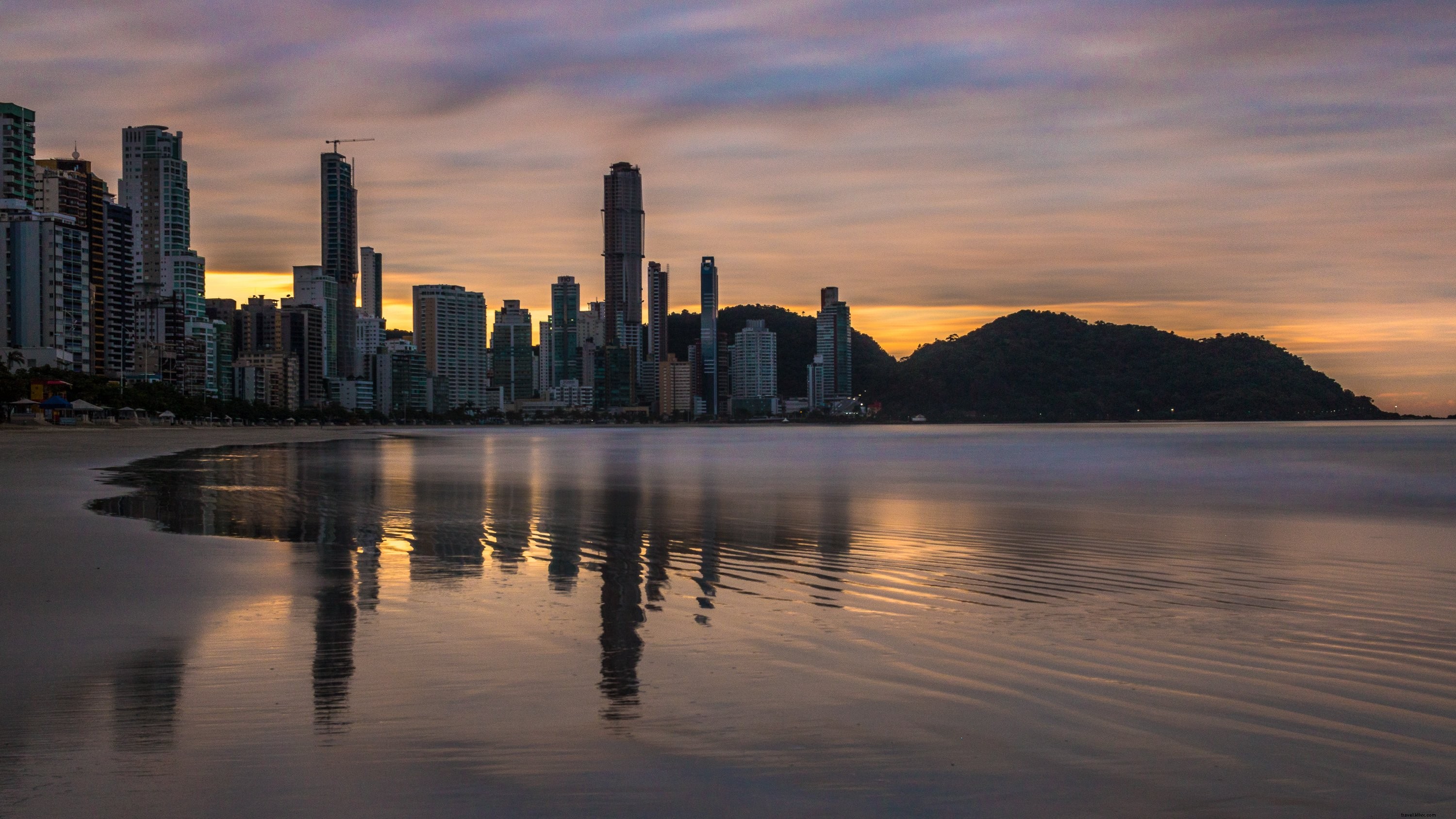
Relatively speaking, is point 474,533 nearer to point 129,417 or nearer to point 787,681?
point 787,681

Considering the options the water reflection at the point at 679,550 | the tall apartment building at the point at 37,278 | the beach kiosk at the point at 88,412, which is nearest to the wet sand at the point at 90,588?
the water reflection at the point at 679,550

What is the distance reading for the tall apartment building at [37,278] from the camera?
186 metres

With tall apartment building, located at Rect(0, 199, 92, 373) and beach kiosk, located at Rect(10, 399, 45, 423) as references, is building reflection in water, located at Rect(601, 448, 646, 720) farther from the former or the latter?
tall apartment building, located at Rect(0, 199, 92, 373)

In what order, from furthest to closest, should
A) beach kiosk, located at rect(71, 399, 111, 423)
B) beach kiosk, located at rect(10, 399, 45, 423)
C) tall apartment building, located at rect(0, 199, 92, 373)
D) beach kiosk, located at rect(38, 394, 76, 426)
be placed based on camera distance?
tall apartment building, located at rect(0, 199, 92, 373)
beach kiosk, located at rect(71, 399, 111, 423)
beach kiosk, located at rect(10, 399, 45, 423)
beach kiosk, located at rect(38, 394, 76, 426)

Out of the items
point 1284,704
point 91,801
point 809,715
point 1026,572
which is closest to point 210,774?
point 91,801

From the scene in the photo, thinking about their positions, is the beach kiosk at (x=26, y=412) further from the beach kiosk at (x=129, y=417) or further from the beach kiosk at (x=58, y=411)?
the beach kiosk at (x=129, y=417)

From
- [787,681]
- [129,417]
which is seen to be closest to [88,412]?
[129,417]

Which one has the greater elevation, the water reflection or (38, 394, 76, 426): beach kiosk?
(38, 394, 76, 426): beach kiosk

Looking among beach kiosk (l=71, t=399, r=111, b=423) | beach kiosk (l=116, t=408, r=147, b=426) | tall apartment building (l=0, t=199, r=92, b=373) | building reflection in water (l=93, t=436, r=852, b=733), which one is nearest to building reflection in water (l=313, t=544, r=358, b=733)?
building reflection in water (l=93, t=436, r=852, b=733)

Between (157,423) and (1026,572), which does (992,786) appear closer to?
(1026,572)

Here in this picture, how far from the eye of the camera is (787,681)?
8.67m

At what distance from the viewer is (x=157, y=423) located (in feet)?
489

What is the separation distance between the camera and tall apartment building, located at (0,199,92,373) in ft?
611

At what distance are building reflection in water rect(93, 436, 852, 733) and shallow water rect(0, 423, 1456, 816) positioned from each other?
0.09 metres
